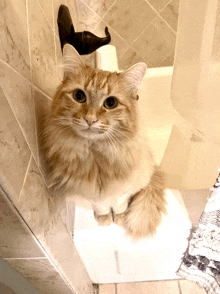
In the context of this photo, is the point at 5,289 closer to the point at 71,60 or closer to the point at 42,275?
the point at 42,275

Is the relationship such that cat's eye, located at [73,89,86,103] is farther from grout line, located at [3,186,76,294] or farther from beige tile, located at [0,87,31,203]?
grout line, located at [3,186,76,294]

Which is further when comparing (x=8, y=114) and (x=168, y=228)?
(x=168, y=228)

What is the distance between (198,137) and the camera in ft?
2.79

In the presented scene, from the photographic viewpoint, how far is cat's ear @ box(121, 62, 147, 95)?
2.08ft

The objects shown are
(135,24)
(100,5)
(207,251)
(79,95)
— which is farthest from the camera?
(135,24)

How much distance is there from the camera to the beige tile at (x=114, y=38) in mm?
1635

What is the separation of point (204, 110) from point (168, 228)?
1.58 feet

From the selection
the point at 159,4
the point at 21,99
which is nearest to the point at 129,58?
the point at 159,4

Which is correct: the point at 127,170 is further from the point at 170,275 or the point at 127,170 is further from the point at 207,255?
the point at 170,275

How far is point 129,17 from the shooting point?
1.62 m

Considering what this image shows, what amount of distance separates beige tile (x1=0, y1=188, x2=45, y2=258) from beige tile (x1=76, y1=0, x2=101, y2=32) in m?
1.54

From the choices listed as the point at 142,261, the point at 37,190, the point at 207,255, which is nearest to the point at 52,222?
the point at 37,190

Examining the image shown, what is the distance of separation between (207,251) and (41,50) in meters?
1.00

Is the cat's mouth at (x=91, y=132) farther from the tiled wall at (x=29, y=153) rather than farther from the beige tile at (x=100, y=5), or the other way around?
the beige tile at (x=100, y=5)
